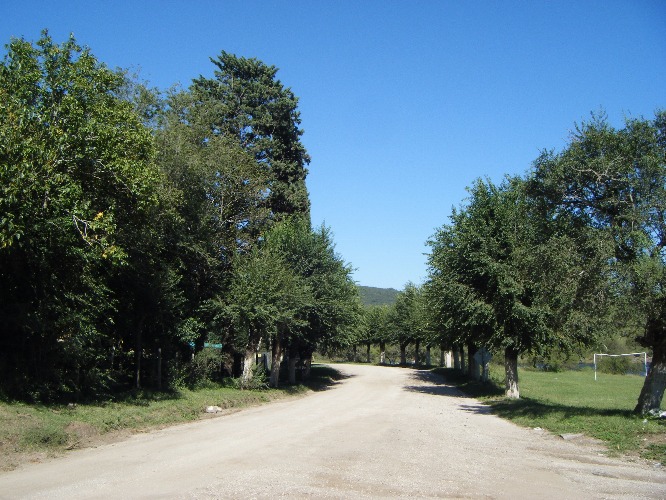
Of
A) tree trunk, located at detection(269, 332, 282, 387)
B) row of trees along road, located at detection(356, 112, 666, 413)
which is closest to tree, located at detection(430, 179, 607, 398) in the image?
row of trees along road, located at detection(356, 112, 666, 413)

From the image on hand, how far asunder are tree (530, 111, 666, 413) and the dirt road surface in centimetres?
412

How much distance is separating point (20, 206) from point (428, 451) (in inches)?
423

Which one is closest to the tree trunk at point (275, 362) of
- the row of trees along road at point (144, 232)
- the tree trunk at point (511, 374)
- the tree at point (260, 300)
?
the row of trees along road at point (144, 232)

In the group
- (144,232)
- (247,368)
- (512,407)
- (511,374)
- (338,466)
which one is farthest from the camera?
(247,368)

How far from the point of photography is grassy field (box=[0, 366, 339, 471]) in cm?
1090

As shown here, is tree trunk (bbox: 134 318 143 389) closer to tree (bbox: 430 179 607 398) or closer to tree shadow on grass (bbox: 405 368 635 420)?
tree shadow on grass (bbox: 405 368 635 420)

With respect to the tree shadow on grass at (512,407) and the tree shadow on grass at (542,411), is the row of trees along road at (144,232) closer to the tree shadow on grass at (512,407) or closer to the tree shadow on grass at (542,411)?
the tree shadow on grass at (512,407)

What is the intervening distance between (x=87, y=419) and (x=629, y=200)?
1552 cm

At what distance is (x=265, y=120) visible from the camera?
35.8 metres

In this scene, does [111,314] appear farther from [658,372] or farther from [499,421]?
[658,372]

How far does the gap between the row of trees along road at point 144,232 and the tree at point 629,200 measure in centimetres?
1241

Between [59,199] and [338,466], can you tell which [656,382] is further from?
[59,199]

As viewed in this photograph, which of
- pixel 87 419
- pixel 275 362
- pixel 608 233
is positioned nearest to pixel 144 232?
pixel 87 419

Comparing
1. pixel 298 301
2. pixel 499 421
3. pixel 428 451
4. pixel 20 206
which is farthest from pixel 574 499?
pixel 298 301
